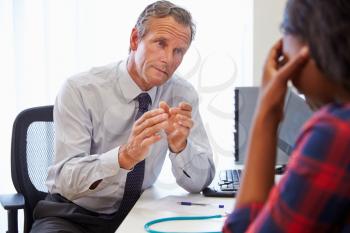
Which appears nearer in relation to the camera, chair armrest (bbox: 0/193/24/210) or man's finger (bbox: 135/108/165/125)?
man's finger (bbox: 135/108/165/125)

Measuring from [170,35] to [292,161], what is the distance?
1.19 metres

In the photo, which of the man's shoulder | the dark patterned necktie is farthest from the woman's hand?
the man's shoulder

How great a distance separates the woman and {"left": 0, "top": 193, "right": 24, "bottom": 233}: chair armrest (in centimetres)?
128

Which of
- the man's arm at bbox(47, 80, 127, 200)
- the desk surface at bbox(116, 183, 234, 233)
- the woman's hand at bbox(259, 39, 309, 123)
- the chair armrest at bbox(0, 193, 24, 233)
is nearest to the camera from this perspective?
the woman's hand at bbox(259, 39, 309, 123)

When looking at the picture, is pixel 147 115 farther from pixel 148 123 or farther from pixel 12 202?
pixel 12 202

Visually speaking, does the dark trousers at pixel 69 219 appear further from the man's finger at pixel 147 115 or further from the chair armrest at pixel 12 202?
the man's finger at pixel 147 115

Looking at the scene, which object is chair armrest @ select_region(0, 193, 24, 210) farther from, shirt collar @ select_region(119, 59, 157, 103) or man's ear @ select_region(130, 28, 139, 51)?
man's ear @ select_region(130, 28, 139, 51)

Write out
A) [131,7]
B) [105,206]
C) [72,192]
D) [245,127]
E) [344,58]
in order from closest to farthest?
1. [344,58]
2. [72,192]
3. [105,206]
4. [245,127]
5. [131,7]

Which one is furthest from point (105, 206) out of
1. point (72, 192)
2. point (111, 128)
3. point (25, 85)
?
point (25, 85)

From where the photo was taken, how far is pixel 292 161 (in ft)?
1.94

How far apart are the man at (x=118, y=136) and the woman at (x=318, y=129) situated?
2.91ft

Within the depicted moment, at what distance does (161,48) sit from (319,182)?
1.24m

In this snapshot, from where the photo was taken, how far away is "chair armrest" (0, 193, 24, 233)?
1677 millimetres

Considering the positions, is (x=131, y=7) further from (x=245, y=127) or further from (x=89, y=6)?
(x=245, y=127)
